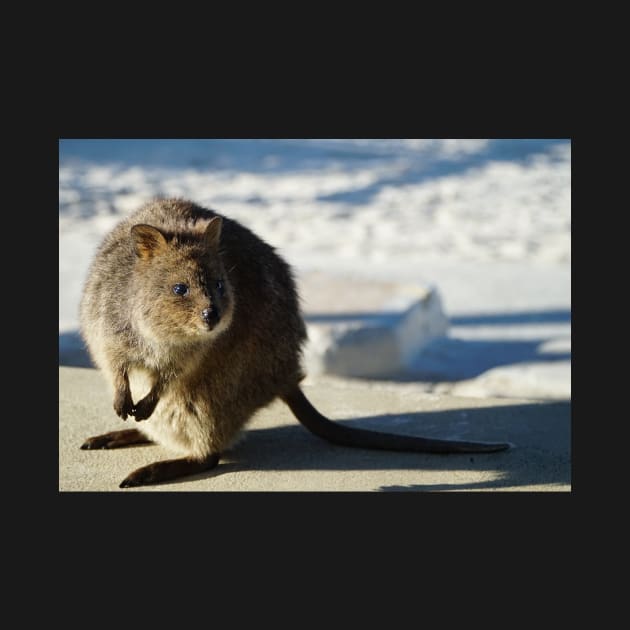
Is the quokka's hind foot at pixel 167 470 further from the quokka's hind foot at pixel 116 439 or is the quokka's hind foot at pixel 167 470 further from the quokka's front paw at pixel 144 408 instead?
the quokka's hind foot at pixel 116 439

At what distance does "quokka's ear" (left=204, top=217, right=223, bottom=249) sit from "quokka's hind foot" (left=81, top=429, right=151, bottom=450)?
1.21 metres

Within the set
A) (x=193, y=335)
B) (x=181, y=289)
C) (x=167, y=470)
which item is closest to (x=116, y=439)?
(x=167, y=470)

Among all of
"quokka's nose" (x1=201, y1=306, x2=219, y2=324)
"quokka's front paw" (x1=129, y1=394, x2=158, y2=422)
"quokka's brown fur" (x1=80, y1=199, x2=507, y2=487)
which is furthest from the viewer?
"quokka's front paw" (x1=129, y1=394, x2=158, y2=422)

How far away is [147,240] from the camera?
4.04 m

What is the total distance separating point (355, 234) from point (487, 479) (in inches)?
318

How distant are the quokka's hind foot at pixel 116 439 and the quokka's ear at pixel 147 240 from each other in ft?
3.60

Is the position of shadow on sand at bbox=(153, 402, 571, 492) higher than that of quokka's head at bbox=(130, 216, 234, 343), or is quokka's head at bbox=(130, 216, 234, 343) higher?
quokka's head at bbox=(130, 216, 234, 343)

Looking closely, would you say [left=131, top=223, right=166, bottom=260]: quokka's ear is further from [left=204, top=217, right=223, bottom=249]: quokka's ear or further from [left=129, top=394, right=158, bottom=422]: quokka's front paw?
[left=129, top=394, right=158, bottom=422]: quokka's front paw

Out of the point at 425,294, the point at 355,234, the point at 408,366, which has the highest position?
the point at 355,234

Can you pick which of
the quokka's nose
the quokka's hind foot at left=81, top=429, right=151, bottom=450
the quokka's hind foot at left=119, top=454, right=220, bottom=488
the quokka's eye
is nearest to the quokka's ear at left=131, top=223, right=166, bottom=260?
the quokka's eye

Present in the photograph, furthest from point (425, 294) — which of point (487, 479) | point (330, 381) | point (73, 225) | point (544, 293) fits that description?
point (73, 225)

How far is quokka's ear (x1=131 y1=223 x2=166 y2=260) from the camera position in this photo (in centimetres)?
398

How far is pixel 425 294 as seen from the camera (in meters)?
8.19

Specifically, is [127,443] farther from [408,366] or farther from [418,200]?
[418,200]
